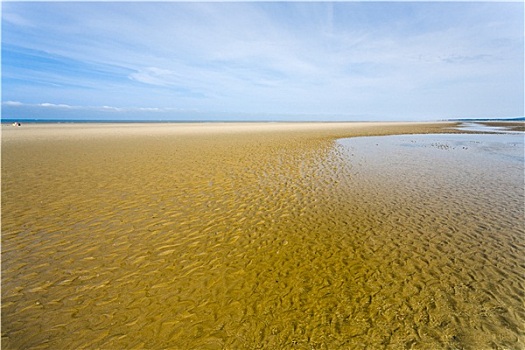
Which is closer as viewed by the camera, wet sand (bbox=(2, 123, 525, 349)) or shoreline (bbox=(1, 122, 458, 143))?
wet sand (bbox=(2, 123, 525, 349))

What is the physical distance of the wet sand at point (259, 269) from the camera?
550 cm

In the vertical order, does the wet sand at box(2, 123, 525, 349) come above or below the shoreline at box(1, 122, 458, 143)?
below

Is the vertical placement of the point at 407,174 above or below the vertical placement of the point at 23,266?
above

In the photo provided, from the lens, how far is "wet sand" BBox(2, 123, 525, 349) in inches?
217

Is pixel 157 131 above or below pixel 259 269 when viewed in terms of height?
above

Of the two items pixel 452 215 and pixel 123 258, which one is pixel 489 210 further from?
pixel 123 258

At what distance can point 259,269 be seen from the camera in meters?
7.73

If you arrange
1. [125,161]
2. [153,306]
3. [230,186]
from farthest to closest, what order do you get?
1. [125,161]
2. [230,186]
3. [153,306]

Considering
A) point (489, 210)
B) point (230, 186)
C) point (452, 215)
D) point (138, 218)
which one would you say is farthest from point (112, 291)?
point (489, 210)

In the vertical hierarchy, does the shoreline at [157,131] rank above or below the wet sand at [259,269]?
above

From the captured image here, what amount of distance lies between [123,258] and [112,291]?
5.41 feet

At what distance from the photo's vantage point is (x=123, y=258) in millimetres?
8266

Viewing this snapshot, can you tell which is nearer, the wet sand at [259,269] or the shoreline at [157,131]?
the wet sand at [259,269]

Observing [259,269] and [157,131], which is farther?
[157,131]
